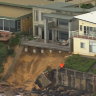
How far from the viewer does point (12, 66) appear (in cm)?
9875

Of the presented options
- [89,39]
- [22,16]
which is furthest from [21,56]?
[89,39]

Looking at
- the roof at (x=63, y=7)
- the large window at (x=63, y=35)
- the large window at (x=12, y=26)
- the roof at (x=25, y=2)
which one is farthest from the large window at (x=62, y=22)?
the roof at (x=25, y=2)

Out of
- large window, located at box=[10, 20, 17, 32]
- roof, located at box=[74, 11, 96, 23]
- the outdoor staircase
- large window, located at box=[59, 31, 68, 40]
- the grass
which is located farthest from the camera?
large window, located at box=[10, 20, 17, 32]

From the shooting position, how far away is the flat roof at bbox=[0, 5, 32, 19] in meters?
105

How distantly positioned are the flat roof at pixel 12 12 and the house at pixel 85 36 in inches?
589

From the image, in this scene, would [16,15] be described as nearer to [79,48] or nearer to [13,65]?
[13,65]

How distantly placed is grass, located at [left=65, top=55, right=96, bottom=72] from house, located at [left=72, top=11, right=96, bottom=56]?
69.0 inches

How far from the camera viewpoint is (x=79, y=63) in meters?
89.8

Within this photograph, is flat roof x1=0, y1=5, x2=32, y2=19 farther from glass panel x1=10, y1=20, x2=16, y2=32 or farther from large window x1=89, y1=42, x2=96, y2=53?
large window x1=89, y1=42, x2=96, y2=53

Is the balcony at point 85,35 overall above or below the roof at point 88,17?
below

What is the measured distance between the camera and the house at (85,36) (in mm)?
91438

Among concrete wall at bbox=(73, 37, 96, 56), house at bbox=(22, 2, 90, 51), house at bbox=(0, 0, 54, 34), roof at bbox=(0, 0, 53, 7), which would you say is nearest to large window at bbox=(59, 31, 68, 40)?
house at bbox=(22, 2, 90, 51)

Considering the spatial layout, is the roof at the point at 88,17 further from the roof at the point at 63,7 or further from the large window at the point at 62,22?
the roof at the point at 63,7

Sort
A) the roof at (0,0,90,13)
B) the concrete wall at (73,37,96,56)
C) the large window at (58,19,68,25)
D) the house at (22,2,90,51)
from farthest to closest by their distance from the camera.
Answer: the roof at (0,0,90,13) < the large window at (58,19,68,25) < the house at (22,2,90,51) < the concrete wall at (73,37,96,56)
